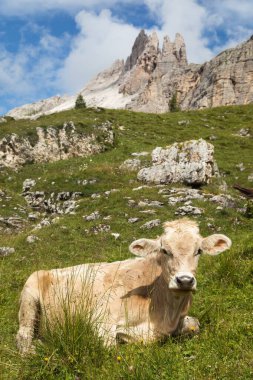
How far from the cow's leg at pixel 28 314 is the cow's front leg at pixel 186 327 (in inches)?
88.5

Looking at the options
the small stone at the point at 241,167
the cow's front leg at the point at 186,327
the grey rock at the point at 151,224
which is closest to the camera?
the cow's front leg at the point at 186,327

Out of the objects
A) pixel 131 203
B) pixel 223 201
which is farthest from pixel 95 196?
pixel 223 201

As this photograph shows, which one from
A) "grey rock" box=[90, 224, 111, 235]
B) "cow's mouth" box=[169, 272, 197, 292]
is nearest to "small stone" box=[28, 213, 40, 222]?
"grey rock" box=[90, 224, 111, 235]

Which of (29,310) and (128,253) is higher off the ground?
(29,310)

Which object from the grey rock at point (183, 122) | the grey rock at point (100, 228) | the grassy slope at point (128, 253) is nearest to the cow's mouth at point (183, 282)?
the grassy slope at point (128, 253)

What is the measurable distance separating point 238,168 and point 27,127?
2030 centimetres

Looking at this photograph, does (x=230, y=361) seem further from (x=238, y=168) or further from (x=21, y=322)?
(x=238, y=168)

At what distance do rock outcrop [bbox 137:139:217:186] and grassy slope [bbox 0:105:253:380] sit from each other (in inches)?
41.0

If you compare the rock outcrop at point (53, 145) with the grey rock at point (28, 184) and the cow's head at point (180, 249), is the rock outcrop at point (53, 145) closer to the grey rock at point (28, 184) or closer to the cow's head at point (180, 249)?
the grey rock at point (28, 184)

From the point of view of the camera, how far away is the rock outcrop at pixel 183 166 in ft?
87.3

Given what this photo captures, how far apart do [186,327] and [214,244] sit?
1.33 meters

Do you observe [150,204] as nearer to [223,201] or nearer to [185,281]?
[223,201]

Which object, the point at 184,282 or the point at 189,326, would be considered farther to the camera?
the point at 189,326

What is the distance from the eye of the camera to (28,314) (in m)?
6.97
